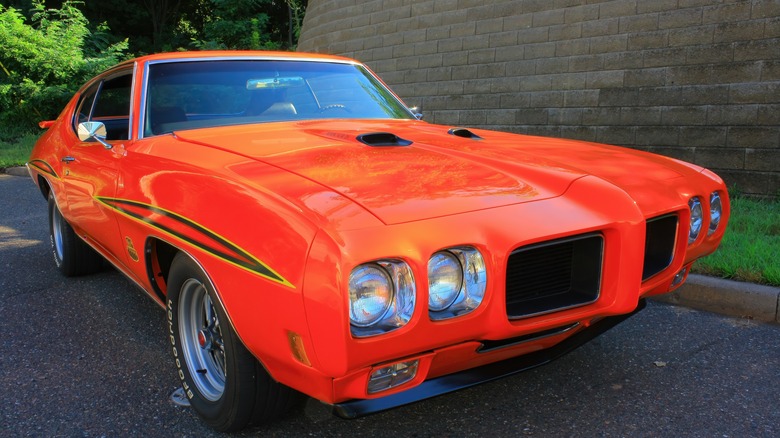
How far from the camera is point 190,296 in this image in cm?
253

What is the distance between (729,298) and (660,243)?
1.53 m

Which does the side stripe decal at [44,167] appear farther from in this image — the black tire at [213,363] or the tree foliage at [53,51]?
the tree foliage at [53,51]

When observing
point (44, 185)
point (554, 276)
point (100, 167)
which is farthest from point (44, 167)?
point (554, 276)

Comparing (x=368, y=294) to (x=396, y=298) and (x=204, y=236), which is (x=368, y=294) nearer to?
(x=396, y=298)

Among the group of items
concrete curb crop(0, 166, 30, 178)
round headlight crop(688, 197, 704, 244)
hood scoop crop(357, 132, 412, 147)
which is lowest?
concrete curb crop(0, 166, 30, 178)

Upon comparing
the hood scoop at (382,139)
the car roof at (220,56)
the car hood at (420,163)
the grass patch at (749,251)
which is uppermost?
the car roof at (220,56)

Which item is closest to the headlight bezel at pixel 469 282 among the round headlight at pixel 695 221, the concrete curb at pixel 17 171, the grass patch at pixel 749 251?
the round headlight at pixel 695 221

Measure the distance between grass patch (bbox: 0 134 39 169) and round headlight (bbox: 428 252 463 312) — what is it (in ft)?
37.5

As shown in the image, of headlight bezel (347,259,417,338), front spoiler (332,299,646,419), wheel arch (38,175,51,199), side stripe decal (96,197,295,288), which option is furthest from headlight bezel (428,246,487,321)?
wheel arch (38,175,51,199)

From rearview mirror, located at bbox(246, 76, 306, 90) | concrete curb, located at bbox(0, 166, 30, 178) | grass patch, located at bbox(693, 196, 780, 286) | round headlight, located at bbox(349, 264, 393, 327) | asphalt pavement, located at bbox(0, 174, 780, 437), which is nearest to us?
round headlight, located at bbox(349, 264, 393, 327)

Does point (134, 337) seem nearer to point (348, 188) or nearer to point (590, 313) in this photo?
point (348, 188)

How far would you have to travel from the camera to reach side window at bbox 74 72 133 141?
3886 mm

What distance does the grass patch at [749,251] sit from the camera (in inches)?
152

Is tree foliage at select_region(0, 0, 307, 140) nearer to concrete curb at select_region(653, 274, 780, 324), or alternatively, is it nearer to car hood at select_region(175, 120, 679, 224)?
car hood at select_region(175, 120, 679, 224)
